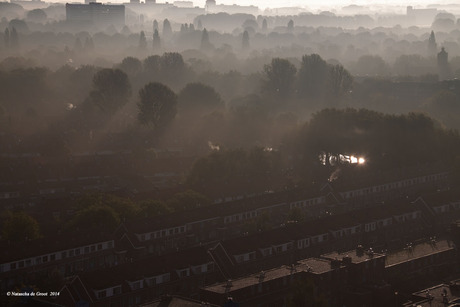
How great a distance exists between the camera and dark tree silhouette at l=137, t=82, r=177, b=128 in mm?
52250

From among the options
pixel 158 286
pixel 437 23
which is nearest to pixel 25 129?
pixel 158 286

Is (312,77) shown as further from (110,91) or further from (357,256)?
(357,256)

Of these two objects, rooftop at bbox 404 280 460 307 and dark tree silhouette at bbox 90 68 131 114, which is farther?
dark tree silhouette at bbox 90 68 131 114

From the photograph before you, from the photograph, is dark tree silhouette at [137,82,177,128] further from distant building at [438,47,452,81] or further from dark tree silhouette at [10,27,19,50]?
dark tree silhouette at [10,27,19,50]

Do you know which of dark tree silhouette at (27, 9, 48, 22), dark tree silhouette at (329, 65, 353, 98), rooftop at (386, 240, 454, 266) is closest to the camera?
rooftop at (386, 240, 454, 266)

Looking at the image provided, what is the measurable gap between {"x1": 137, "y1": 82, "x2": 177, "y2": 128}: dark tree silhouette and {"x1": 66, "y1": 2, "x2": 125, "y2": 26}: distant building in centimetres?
10714

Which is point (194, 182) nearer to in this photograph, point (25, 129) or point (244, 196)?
point (244, 196)

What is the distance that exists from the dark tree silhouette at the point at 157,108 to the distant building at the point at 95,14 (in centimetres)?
10714

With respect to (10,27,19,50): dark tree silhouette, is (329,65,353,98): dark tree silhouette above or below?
below

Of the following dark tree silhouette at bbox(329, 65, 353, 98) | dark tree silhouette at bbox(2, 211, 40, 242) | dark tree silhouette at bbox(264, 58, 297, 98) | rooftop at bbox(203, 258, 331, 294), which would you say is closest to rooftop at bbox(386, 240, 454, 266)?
rooftop at bbox(203, 258, 331, 294)

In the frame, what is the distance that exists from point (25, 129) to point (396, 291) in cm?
3202

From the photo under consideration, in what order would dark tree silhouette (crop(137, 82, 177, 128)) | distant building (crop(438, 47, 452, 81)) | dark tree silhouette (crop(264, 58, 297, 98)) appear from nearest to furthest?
dark tree silhouette (crop(137, 82, 177, 128)) < dark tree silhouette (crop(264, 58, 297, 98)) < distant building (crop(438, 47, 452, 81))

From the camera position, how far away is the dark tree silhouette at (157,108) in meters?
52.2

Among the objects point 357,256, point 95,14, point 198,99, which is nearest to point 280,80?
point 198,99
